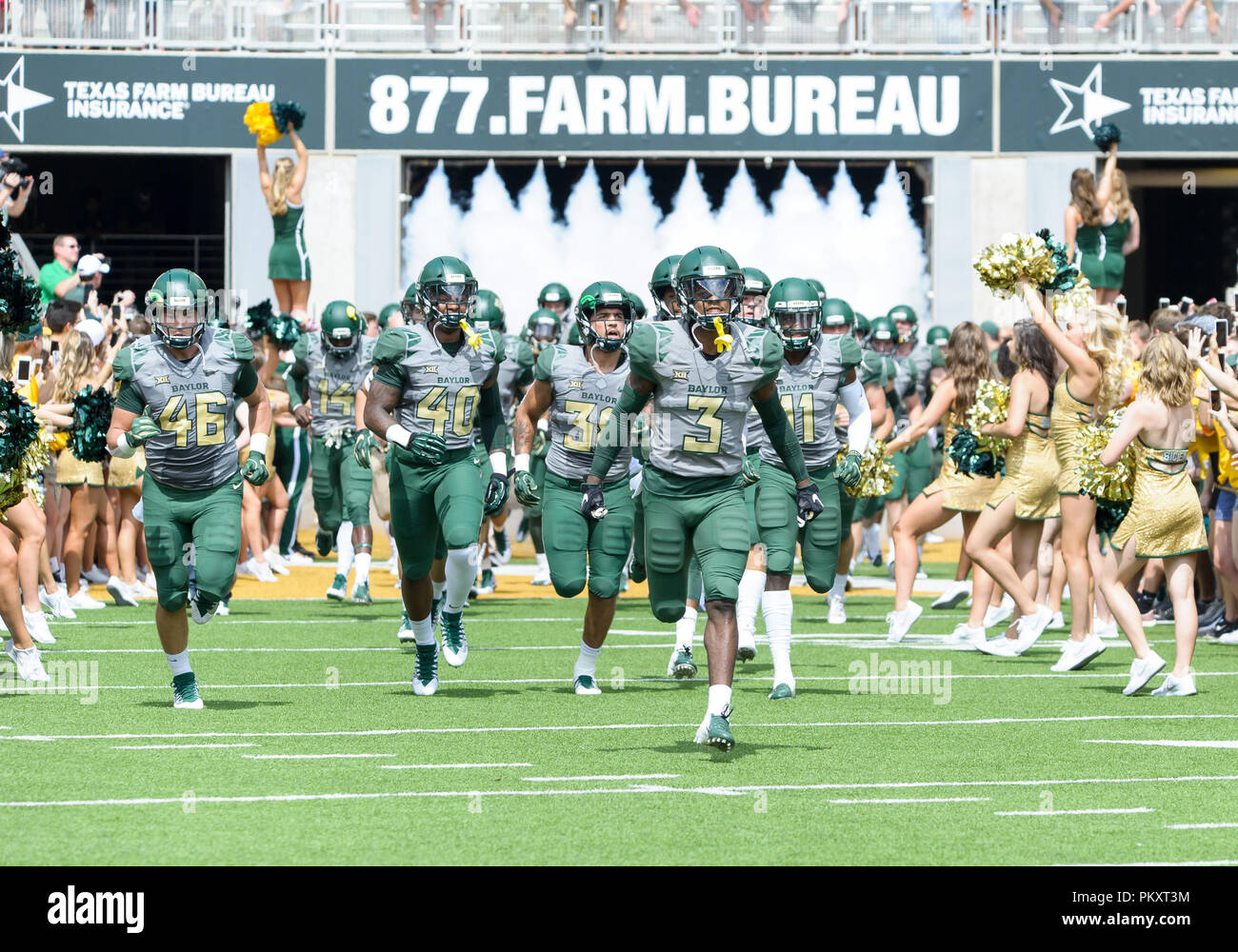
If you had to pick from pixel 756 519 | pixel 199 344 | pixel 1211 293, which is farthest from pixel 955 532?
pixel 199 344

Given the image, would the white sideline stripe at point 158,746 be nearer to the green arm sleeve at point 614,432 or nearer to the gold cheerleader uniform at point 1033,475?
the green arm sleeve at point 614,432

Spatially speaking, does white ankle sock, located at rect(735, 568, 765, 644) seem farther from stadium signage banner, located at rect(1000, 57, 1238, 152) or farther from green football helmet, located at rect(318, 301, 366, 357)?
stadium signage banner, located at rect(1000, 57, 1238, 152)

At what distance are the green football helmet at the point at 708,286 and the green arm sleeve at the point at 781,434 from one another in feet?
1.60

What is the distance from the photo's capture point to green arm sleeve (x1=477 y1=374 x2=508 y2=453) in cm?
1109

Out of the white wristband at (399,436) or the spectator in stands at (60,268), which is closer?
the white wristband at (399,436)

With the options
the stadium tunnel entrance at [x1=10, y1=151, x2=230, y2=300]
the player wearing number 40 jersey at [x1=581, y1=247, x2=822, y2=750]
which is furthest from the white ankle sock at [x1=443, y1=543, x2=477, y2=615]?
the stadium tunnel entrance at [x1=10, y1=151, x2=230, y2=300]

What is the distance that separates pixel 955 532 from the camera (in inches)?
947

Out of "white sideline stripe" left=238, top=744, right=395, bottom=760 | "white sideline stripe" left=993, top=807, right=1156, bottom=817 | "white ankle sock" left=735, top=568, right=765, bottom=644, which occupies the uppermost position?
"white ankle sock" left=735, top=568, right=765, bottom=644

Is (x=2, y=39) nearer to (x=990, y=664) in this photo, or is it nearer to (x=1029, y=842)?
(x=990, y=664)

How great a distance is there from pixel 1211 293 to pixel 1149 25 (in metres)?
3.91

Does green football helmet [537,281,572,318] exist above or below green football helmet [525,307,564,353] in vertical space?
above

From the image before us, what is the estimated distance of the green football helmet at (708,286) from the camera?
891 centimetres

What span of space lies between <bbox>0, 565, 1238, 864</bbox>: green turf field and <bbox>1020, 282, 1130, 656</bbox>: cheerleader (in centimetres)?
57

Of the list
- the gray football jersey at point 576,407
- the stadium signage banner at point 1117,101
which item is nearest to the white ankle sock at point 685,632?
the gray football jersey at point 576,407
